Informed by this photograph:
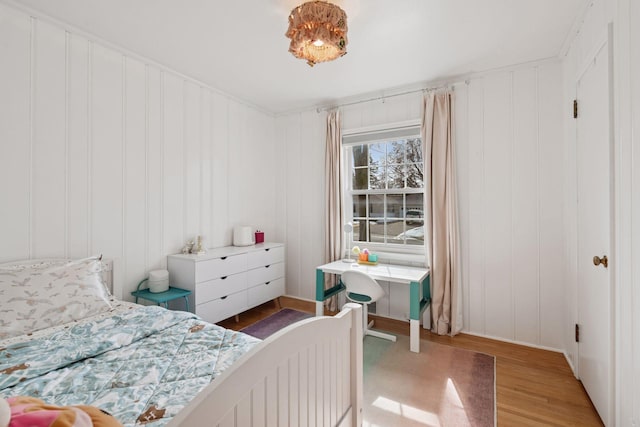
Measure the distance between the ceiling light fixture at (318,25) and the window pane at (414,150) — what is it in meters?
1.71

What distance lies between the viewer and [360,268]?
10.6ft

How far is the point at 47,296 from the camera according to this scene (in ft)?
6.11

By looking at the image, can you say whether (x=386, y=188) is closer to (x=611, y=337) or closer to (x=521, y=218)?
(x=521, y=218)

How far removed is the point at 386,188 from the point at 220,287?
7.22 feet

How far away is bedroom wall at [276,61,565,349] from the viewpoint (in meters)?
2.69

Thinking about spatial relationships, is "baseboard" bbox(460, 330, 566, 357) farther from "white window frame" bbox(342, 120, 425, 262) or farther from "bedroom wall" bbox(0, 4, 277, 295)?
"bedroom wall" bbox(0, 4, 277, 295)

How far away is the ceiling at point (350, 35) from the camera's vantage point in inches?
80.0

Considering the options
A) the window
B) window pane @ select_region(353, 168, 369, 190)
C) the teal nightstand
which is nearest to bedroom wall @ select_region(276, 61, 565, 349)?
the window

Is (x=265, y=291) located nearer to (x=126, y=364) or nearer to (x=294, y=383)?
(x=126, y=364)

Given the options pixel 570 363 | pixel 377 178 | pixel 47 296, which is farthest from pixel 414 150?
pixel 47 296

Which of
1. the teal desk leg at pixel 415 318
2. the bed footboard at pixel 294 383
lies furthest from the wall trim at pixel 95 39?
the teal desk leg at pixel 415 318

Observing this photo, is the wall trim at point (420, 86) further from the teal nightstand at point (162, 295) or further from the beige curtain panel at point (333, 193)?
the teal nightstand at point (162, 295)

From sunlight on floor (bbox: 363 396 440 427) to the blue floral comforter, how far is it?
3.37 feet

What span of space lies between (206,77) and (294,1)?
1554 mm
